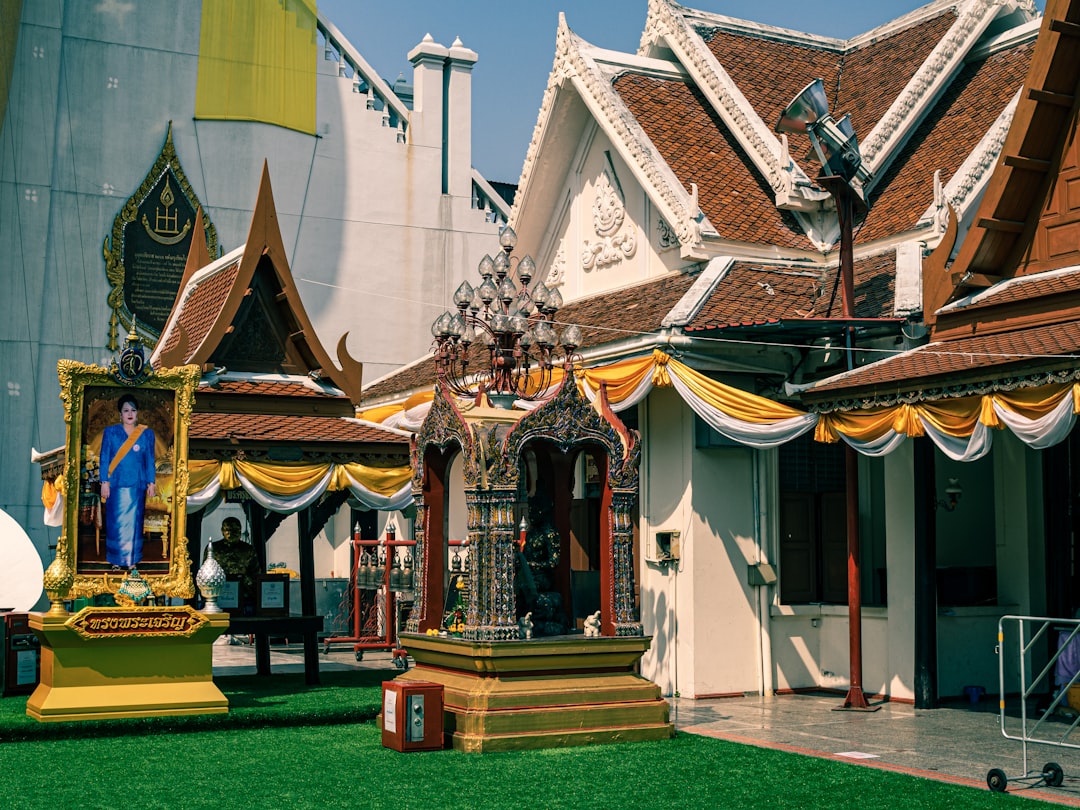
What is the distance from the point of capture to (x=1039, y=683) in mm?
13703

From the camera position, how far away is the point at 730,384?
15.0 meters

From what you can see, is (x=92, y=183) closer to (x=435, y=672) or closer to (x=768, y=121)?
(x=768, y=121)

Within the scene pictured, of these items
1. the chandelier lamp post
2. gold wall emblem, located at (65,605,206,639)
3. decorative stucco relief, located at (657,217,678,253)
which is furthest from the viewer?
decorative stucco relief, located at (657,217,678,253)

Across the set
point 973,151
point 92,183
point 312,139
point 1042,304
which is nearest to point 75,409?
point 1042,304

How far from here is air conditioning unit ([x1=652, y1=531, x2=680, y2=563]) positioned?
15109mm

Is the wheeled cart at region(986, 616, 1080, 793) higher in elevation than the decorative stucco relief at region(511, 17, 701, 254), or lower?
lower

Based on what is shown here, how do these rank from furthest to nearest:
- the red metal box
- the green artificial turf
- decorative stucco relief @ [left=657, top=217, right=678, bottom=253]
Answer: decorative stucco relief @ [left=657, top=217, right=678, bottom=253], the red metal box, the green artificial turf

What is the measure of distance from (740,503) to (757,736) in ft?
12.7

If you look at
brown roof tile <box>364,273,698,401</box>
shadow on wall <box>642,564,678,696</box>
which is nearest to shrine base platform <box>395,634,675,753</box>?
shadow on wall <box>642,564,678,696</box>

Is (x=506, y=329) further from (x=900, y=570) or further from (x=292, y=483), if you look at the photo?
(x=900, y=570)

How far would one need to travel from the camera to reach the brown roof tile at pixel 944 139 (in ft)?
51.0

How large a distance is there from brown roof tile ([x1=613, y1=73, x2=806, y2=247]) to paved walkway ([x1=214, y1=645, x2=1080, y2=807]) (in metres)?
5.57

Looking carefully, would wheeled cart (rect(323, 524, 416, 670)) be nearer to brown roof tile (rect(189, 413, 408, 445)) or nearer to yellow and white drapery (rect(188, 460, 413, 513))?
yellow and white drapery (rect(188, 460, 413, 513))

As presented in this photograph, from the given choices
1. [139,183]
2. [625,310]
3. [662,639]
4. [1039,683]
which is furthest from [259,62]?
[1039,683]
